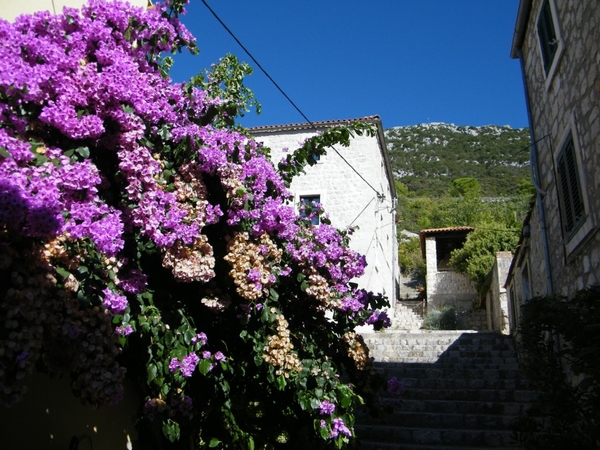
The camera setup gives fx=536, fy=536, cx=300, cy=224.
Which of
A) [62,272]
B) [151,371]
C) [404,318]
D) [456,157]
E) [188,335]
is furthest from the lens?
[456,157]

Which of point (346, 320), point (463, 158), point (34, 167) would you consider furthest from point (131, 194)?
point (463, 158)

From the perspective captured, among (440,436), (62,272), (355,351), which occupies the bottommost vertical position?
(440,436)

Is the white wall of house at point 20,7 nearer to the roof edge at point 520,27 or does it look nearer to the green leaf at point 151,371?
the green leaf at point 151,371

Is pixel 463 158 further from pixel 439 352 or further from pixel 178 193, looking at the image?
pixel 178 193

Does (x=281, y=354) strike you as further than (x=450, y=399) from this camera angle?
No

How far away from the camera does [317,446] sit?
4.47 m

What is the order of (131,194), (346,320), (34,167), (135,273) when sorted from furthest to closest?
(346,320) < (135,273) < (131,194) < (34,167)

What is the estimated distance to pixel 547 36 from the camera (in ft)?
22.2

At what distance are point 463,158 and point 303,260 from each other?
245ft

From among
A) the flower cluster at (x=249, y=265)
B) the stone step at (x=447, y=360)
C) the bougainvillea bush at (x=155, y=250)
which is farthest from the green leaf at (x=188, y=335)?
the stone step at (x=447, y=360)

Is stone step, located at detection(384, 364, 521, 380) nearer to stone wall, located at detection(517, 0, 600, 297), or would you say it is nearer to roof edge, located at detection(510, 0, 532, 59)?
stone wall, located at detection(517, 0, 600, 297)

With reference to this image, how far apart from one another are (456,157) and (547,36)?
7111 cm

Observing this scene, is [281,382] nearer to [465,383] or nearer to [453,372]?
[465,383]

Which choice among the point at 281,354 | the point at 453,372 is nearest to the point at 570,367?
the point at 281,354
